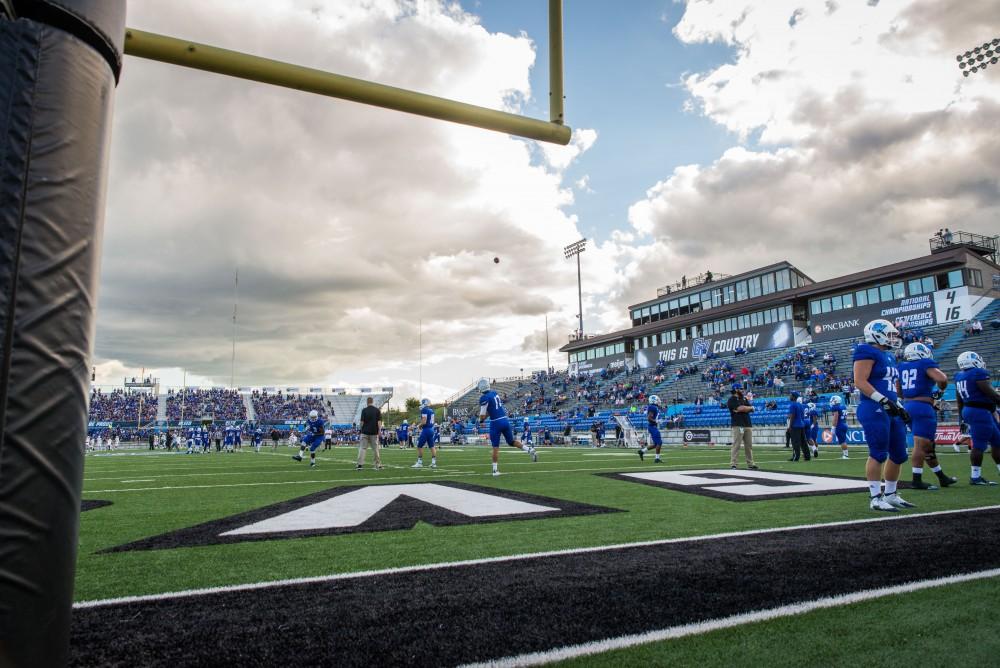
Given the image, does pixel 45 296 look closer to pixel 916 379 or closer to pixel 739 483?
pixel 739 483

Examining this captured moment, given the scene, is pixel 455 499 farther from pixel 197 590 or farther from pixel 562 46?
pixel 562 46

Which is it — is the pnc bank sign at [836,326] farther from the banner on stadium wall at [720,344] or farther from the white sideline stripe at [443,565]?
the white sideline stripe at [443,565]

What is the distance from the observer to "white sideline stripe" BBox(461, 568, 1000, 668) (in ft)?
6.97

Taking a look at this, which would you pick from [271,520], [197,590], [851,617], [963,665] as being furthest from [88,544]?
[963,665]

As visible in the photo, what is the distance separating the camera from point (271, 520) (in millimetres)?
5578

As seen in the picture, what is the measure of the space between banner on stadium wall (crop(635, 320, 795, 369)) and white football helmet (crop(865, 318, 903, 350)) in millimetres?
37978

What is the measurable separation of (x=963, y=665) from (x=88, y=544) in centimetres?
542

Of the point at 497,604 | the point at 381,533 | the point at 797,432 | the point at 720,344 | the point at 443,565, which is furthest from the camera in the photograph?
the point at 720,344

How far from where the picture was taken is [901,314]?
34750 millimetres

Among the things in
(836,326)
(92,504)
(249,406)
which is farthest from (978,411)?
(249,406)

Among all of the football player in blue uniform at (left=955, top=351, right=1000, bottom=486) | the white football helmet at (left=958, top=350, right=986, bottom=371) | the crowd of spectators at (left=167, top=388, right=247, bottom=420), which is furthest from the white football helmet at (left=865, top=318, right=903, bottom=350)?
the crowd of spectators at (left=167, top=388, right=247, bottom=420)

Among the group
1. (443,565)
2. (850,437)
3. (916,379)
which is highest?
(916,379)

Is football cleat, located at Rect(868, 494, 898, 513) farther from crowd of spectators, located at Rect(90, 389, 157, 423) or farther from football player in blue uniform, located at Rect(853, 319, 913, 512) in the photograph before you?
crowd of spectators, located at Rect(90, 389, 157, 423)

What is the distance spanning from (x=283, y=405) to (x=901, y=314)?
59.1 meters
